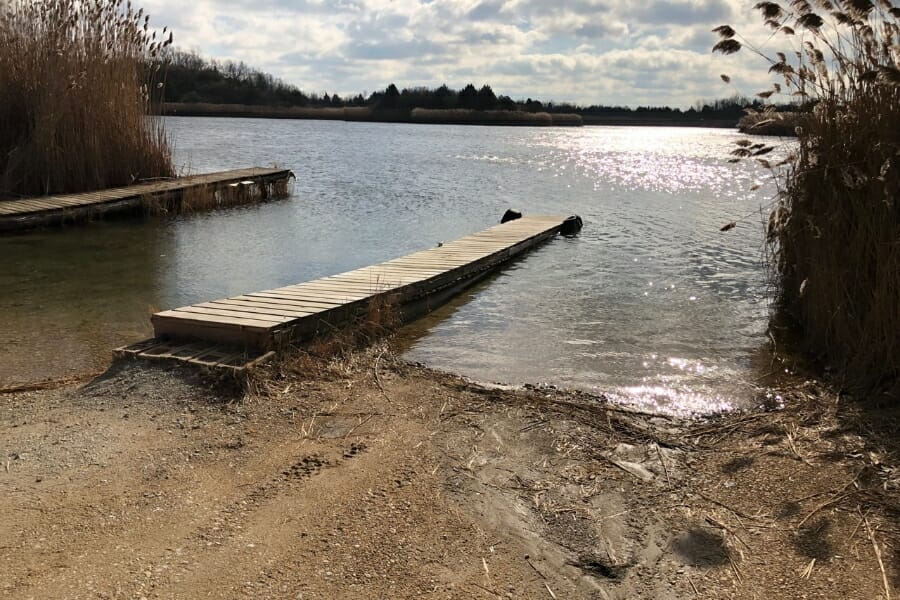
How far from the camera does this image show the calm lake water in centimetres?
529

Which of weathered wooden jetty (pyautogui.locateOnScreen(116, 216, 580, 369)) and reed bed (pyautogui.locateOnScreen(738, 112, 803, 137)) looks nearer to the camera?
weathered wooden jetty (pyautogui.locateOnScreen(116, 216, 580, 369))

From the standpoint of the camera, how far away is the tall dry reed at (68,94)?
10805mm

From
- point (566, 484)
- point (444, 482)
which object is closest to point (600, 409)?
point (566, 484)

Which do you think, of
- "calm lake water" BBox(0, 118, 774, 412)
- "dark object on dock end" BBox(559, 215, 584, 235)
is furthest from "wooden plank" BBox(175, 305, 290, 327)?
"dark object on dock end" BBox(559, 215, 584, 235)

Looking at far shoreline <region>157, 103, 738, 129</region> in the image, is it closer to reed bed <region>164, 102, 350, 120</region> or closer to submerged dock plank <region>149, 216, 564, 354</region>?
reed bed <region>164, 102, 350, 120</region>

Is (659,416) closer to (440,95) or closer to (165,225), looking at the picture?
(165,225)

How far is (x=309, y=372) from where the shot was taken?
4508 millimetres

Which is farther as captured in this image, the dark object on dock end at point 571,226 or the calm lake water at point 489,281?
the dark object on dock end at point 571,226

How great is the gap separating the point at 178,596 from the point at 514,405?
2.31m

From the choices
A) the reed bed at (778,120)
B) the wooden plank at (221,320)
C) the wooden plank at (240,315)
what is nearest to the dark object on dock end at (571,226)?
the reed bed at (778,120)

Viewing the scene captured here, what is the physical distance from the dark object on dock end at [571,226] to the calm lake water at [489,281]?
339mm

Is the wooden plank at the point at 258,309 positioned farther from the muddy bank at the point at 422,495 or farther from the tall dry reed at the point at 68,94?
the tall dry reed at the point at 68,94

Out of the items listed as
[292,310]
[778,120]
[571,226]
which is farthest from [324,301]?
[571,226]

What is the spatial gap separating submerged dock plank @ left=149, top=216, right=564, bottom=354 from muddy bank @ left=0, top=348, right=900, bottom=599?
44cm
